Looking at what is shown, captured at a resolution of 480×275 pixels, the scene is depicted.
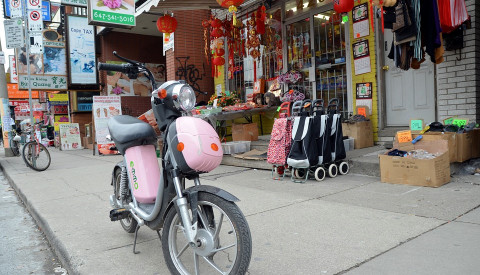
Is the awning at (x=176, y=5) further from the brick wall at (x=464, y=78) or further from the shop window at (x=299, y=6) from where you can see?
the brick wall at (x=464, y=78)

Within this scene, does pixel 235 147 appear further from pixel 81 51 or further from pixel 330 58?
pixel 81 51

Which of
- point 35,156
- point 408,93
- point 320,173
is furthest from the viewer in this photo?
point 35,156

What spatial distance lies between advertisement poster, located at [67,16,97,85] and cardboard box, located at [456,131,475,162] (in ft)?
43.7

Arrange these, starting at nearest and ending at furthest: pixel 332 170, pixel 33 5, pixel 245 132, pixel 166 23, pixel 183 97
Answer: pixel 183 97, pixel 332 170, pixel 245 132, pixel 166 23, pixel 33 5

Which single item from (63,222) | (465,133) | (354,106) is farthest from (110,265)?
(354,106)

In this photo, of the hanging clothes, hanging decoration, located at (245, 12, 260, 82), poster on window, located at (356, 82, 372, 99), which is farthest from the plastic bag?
hanging decoration, located at (245, 12, 260, 82)

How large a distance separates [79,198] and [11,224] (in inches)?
39.4

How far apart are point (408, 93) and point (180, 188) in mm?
5967

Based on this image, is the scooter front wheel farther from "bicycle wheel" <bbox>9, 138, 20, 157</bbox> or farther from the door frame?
"bicycle wheel" <bbox>9, 138, 20, 157</bbox>

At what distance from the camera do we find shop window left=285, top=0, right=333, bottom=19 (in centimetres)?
862

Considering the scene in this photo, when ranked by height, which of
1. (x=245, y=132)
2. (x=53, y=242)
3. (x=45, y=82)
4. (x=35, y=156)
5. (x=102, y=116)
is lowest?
(x=53, y=242)

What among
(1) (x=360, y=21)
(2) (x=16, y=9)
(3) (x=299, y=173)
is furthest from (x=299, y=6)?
(2) (x=16, y=9)

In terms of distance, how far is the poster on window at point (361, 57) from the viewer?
740 cm

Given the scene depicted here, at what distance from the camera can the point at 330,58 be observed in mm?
8336
